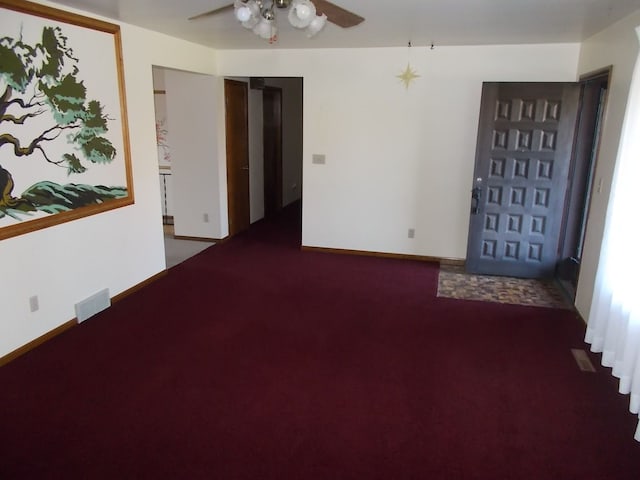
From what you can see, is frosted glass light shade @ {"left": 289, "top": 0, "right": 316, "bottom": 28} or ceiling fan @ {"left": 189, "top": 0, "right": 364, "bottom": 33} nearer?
frosted glass light shade @ {"left": 289, "top": 0, "right": 316, "bottom": 28}

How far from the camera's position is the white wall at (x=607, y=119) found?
330 centimetres

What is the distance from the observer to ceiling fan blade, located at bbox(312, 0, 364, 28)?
253cm

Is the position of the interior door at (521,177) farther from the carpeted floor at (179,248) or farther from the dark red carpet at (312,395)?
the carpeted floor at (179,248)

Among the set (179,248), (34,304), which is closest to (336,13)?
(34,304)

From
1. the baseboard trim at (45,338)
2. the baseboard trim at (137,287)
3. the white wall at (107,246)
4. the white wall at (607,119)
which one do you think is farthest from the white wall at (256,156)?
the white wall at (607,119)

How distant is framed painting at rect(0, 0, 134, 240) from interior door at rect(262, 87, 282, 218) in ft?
11.0

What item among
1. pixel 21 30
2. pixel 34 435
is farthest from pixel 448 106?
pixel 34 435

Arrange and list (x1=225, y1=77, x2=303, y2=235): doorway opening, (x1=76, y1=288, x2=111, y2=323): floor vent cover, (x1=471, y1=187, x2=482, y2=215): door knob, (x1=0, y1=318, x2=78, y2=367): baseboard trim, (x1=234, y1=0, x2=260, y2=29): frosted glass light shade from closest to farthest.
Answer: (x1=234, y1=0, x2=260, y2=29): frosted glass light shade < (x1=0, y1=318, x2=78, y2=367): baseboard trim < (x1=76, y1=288, x2=111, y2=323): floor vent cover < (x1=471, y1=187, x2=482, y2=215): door knob < (x1=225, y1=77, x2=303, y2=235): doorway opening

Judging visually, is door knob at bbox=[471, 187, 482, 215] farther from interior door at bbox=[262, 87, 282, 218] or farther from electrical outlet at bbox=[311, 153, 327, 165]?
interior door at bbox=[262, 87, 282, 218]

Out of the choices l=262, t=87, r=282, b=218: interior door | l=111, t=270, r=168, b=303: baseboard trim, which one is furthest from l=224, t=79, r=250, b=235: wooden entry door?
l=111, t=270, r=168, b=303: baseboard trim

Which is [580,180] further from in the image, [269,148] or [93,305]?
[93,305]

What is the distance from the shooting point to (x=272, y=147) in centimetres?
745

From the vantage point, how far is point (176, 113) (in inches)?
230

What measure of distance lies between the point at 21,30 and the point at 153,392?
2446mm
